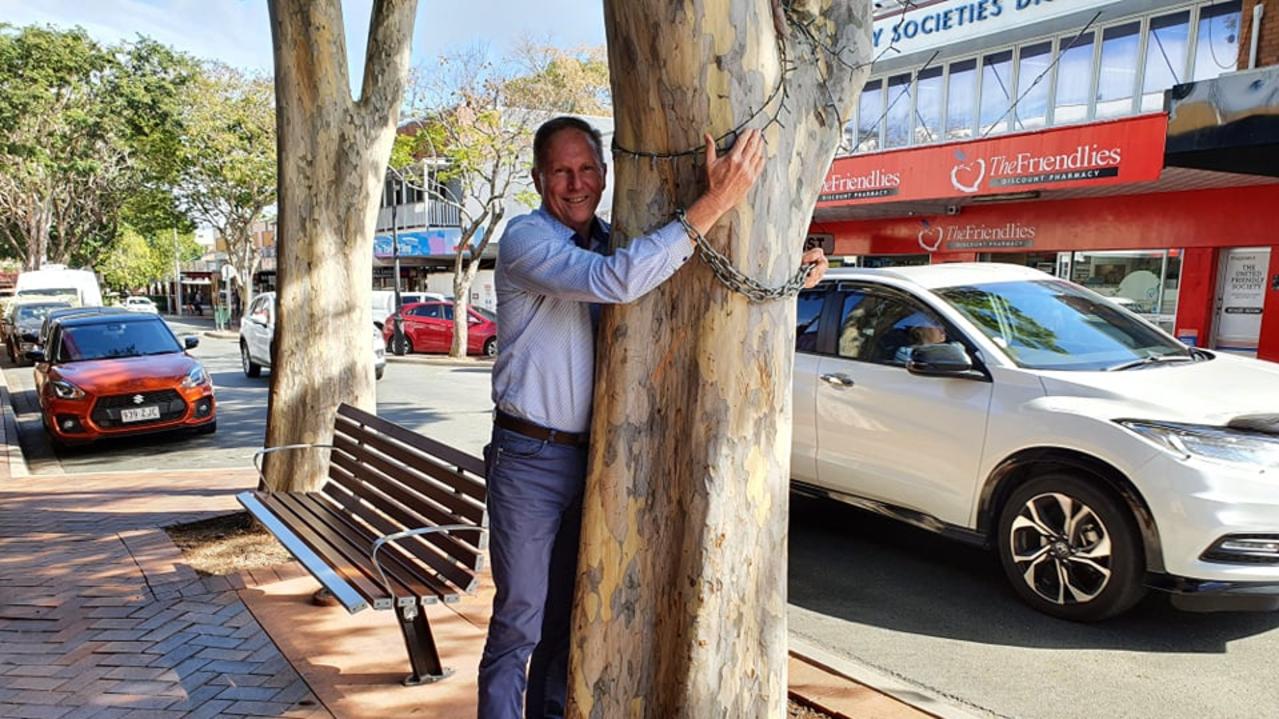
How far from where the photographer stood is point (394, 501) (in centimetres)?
378

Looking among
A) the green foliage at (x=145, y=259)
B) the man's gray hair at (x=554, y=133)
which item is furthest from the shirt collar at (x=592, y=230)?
the green foliage at (x=145, y=259)

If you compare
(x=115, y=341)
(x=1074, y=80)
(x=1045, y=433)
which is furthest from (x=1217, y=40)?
(x=115, y=341)

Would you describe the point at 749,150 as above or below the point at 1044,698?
above

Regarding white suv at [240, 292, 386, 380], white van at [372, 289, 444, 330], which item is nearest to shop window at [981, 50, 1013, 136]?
white suv at [240, 292, 386, 380]

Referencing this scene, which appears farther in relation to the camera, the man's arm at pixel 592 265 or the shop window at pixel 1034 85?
the shop window at pixel 1034 85

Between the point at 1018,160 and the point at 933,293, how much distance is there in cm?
991

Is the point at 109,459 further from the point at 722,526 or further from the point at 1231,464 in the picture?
the point at 1231,464

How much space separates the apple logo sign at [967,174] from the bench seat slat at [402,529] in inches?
497

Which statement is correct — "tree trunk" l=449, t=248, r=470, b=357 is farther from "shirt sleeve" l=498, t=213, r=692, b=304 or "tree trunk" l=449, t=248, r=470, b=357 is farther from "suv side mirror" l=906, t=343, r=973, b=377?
"shirt sleeve" l=498, t=213, r=692, b=304

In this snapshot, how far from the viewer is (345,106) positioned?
5023mm

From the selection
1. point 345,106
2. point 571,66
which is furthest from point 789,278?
point 571,66

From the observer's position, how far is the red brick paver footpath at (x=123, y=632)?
3.25 metres

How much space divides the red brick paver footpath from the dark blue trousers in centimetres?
107

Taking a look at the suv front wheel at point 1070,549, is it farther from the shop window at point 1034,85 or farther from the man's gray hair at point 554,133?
the shop window at point 1034,85
